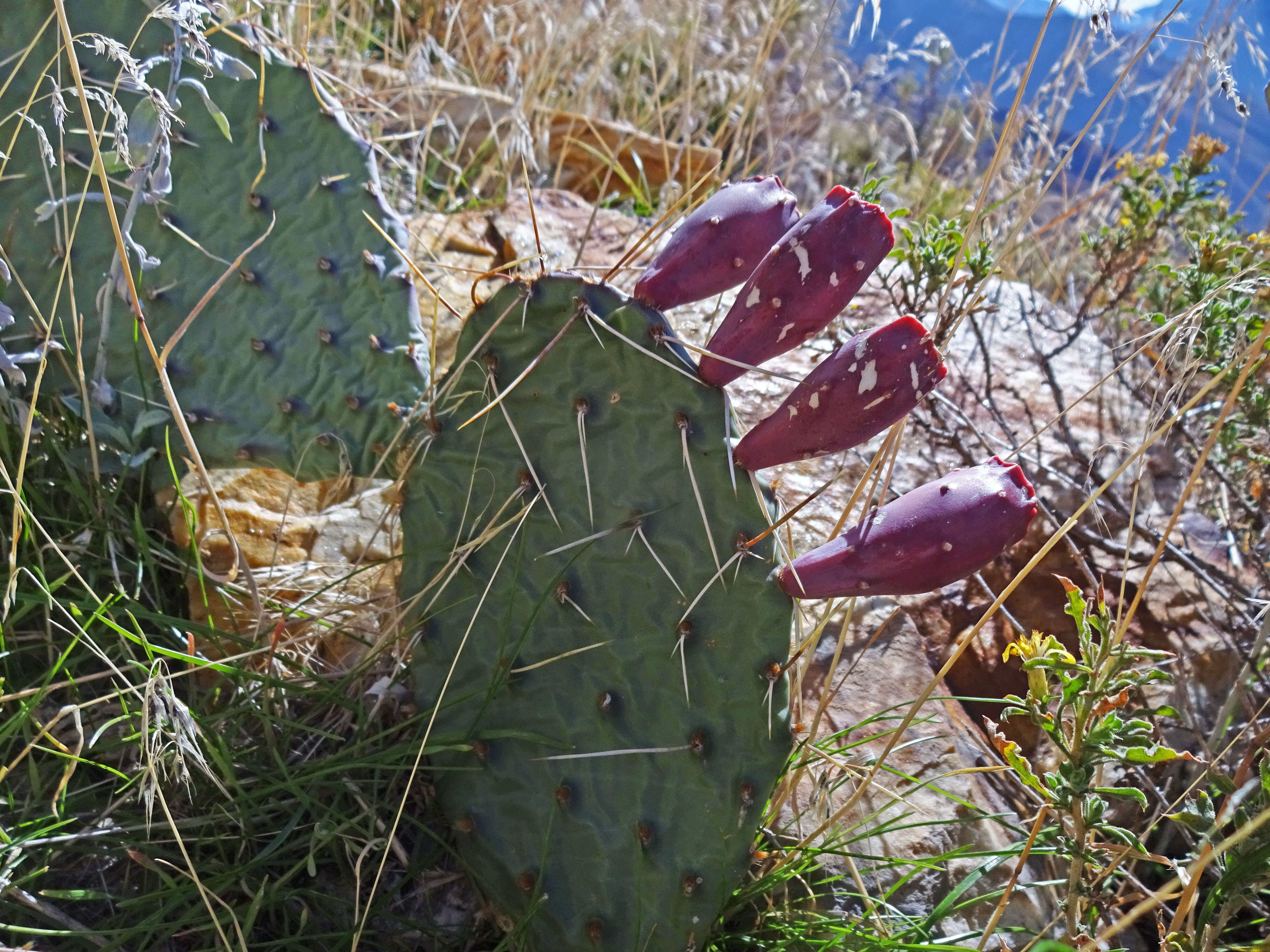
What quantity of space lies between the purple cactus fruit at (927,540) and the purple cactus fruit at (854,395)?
8 centimetres

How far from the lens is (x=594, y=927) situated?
1012 mm

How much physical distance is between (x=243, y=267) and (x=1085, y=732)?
1253 millimetres

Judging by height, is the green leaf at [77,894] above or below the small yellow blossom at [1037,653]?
below

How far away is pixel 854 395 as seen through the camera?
898 mm

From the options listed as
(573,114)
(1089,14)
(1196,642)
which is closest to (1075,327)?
(1196,642)

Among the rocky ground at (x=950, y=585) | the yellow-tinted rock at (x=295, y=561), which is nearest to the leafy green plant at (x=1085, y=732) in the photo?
the rocky ground at (x=950, y=585)

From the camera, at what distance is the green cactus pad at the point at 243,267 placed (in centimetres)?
137

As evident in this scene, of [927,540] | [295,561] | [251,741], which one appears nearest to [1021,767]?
[927,540]

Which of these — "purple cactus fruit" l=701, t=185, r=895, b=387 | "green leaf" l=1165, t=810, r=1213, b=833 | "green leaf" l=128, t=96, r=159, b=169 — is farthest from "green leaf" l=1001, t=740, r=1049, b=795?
"green leaf" l=128, t=96, r=159, b=169

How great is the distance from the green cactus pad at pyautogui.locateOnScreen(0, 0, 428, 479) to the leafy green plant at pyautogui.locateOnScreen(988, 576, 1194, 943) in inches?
37.4

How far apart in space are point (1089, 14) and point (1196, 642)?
1063mm

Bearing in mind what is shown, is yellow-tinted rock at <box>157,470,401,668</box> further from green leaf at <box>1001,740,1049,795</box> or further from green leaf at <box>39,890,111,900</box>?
green leaf at <box>1001,740,1049,795</box>

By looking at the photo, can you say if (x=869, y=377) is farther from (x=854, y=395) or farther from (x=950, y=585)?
(x=950, y=585)

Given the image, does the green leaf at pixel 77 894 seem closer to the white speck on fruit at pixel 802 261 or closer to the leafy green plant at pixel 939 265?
the white speck on fruit at pixel 802 261
